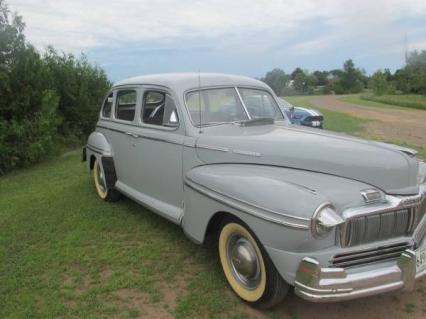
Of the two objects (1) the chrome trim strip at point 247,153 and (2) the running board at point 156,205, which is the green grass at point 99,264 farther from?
(1) the chrome trim strip at point 247,153

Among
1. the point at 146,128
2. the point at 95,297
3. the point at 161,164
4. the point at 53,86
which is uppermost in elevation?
the point at 53,86

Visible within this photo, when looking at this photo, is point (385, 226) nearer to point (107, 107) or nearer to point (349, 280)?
point (349, 280)

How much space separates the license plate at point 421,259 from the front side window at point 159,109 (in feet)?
8.48

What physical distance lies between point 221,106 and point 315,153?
149 cm

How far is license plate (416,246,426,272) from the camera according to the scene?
3212mm

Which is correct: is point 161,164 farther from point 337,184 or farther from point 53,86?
point 53,86

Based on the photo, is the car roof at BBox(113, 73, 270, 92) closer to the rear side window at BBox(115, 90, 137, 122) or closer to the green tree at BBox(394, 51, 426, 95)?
the rear side window at BBox(115, 90, 137, 122)

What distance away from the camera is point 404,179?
331 centimetres

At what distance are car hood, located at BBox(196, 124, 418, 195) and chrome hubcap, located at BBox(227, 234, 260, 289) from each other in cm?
71

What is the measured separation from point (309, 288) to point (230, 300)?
3.19ft

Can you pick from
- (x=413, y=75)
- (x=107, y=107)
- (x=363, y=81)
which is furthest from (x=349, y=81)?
(x=107, y=107)

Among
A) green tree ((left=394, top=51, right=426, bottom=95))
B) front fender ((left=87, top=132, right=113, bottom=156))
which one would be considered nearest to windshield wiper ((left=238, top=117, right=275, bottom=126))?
front fender ((left=87, top=132, right=113, bottom=156))

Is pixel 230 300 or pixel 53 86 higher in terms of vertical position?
pixel 53 86

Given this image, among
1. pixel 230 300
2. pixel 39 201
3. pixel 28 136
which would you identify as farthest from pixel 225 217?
pixel 28 136
